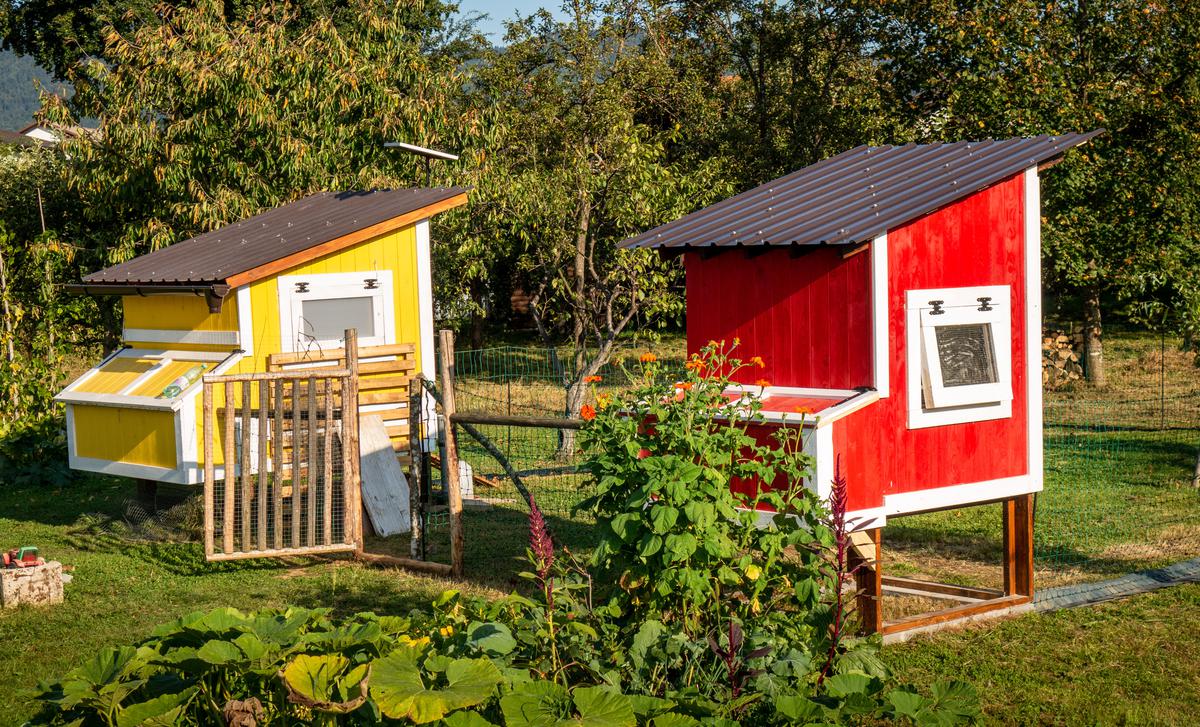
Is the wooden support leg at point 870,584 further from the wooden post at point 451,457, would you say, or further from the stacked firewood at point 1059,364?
the stacked firewood at point 1059,364

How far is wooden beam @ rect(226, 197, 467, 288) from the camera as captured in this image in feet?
35.0

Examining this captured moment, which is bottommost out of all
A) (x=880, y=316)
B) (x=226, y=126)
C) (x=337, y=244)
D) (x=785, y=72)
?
(x=880, y=316)

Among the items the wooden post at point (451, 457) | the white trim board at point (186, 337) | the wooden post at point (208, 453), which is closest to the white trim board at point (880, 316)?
the wooden post at point (451, 457)

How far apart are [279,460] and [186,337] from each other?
2582 mm

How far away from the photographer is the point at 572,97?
1839cm

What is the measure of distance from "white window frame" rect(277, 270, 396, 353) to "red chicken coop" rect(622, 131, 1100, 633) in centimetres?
455

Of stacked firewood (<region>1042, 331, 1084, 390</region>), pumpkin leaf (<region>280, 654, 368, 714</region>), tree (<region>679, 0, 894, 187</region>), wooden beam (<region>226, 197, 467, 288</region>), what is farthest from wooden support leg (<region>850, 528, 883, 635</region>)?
tree (<region>679, 0, 894, 187</region>)

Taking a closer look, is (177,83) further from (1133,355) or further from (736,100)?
(1133,355)

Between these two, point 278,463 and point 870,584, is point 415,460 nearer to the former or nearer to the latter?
point 278,463

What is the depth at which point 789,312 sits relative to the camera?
7605 mm

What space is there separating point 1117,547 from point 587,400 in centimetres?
960

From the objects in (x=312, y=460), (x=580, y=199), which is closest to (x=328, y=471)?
(x=312, y=460)

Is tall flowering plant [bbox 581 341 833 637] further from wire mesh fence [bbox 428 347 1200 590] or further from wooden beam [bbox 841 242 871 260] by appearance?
wooden beam [bbox 841 242 871 260]

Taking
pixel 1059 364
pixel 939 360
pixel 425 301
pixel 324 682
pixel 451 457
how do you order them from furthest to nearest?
pixel 1059 364 < pixel 425 301 < pixel 451 457 < pixel 939 360 < pixel 324 682
